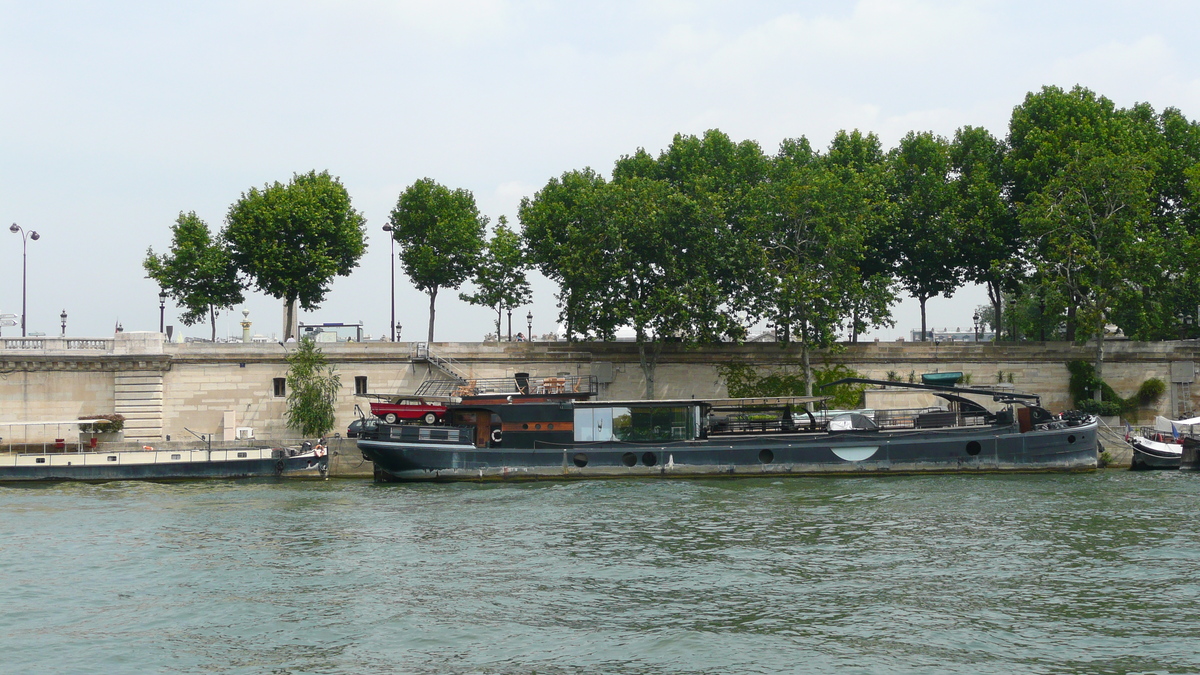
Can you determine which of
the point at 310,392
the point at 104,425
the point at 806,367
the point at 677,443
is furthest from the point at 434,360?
the point at 806,367

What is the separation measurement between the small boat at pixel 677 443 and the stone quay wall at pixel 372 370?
408 inches

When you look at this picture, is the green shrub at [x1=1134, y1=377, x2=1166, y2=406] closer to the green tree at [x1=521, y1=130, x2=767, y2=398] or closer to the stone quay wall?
the stone quay wall

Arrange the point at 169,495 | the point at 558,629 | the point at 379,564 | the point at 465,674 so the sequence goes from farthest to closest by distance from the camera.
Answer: the point at 169,495
the point at 379,564
the point at 558,629
the point at 465,674

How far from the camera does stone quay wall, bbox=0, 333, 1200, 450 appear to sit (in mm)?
49938

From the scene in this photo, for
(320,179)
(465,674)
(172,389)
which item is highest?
(320,179)

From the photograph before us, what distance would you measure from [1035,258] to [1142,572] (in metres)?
32.2

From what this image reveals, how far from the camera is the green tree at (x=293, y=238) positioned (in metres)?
55.8

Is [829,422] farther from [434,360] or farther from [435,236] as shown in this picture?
[435,236]

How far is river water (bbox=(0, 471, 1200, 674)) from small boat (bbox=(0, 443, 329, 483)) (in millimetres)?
6545

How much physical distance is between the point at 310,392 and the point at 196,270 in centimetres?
1142

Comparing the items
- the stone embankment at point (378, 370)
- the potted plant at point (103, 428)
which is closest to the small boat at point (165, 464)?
the stone embankment at point (378, 370)

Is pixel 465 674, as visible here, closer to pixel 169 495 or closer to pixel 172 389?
pixel 169 495

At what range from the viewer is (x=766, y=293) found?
2087 inches

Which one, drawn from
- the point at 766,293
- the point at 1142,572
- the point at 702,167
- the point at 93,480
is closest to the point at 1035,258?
the point at 766,293
